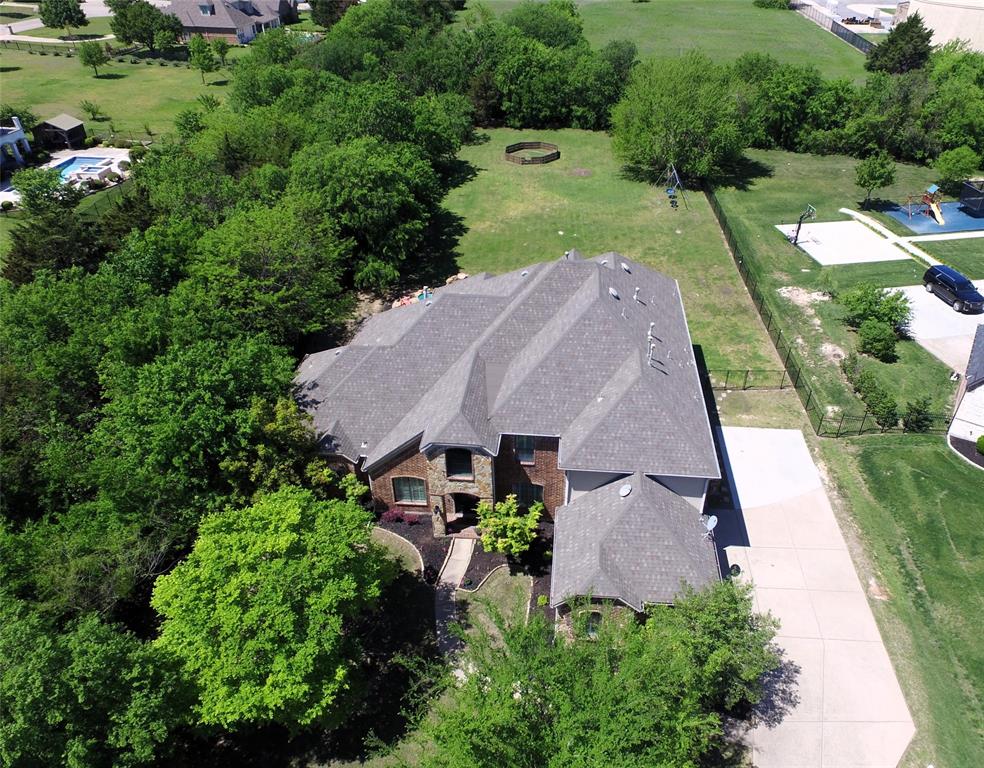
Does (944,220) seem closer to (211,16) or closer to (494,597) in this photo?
(494,597)

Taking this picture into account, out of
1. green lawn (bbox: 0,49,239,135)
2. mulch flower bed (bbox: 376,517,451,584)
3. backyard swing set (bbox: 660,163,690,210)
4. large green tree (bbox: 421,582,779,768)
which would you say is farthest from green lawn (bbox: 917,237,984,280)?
green lawn (bbox: 0,49,239,135)

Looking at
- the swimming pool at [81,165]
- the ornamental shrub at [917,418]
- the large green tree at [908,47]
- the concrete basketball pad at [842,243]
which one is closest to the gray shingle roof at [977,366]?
the ornamental shrub at [917,418]

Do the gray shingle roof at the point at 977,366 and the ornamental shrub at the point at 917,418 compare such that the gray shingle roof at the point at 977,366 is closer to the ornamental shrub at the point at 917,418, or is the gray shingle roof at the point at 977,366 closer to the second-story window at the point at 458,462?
the ornamental shrub at the point at 917,418

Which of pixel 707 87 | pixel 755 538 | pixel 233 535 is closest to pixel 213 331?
pixel 233 535

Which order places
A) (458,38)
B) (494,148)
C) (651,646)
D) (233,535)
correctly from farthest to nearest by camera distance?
(458,38) < (494,148) < (233,535) < (651,646)

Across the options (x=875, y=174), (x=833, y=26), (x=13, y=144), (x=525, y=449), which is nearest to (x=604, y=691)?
(x=525, y=449)

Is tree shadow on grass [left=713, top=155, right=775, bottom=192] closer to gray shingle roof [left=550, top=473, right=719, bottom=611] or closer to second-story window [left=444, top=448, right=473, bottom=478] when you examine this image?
gray shingle roof [left=550, top=473, right=719, bottom=611]

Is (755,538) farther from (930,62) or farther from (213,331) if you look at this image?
(930,62)
